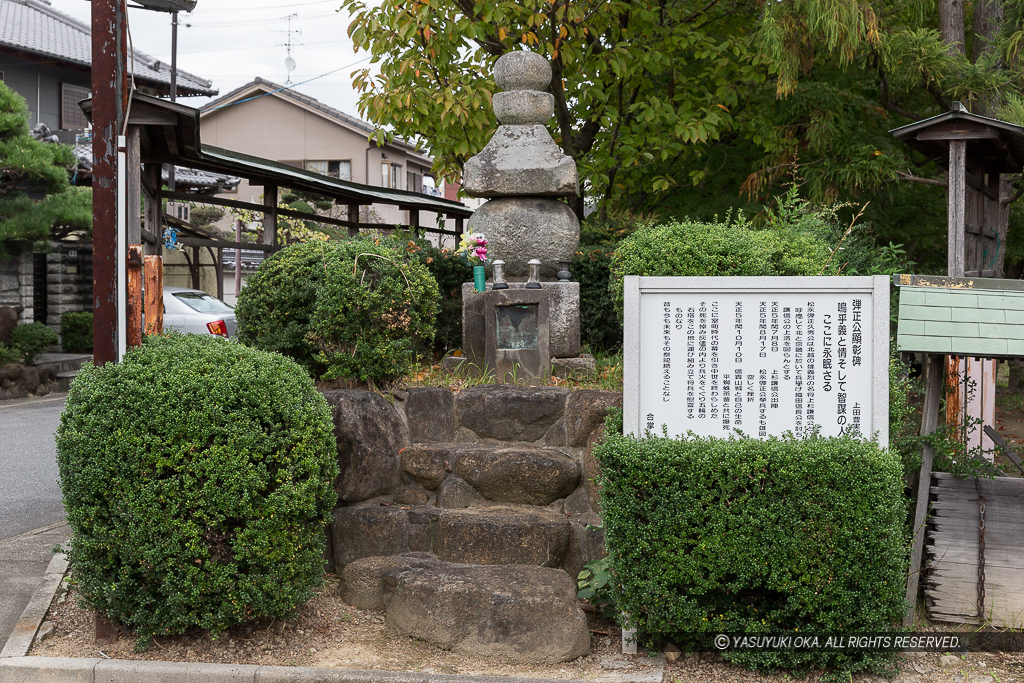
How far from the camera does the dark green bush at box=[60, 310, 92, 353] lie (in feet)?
57.1

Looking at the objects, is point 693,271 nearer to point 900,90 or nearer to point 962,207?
point 962,207

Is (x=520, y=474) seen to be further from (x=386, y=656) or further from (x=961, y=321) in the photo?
(x=961, y=321)

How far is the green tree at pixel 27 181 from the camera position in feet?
45.4

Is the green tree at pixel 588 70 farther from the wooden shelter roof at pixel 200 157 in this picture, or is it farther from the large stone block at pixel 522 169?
the large stone block at pixel 522 169

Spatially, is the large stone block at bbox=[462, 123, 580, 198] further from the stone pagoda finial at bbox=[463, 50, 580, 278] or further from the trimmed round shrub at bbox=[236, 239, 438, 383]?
the trimmed round shrub at bbox=[236, 239, 438, 383]

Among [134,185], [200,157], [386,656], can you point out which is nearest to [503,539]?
[386,656]

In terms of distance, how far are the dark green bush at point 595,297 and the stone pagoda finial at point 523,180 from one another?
0.33m

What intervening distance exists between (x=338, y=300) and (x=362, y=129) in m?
23.5

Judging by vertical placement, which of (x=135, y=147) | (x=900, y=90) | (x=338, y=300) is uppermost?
(x=900, y=90)

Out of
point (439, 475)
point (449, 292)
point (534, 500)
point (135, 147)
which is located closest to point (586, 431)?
point (534, 500)

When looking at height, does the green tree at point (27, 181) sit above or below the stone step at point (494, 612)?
above

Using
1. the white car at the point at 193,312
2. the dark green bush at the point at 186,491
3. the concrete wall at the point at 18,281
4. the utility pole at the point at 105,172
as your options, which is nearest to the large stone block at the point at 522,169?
the utility pole at the point at 105,172

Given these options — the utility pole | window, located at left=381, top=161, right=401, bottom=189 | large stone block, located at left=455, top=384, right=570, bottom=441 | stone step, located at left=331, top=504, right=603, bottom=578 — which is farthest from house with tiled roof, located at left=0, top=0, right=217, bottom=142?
stone step, located at left=331, top=504, right=603, bottom=578

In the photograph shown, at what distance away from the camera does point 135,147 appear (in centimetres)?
658
